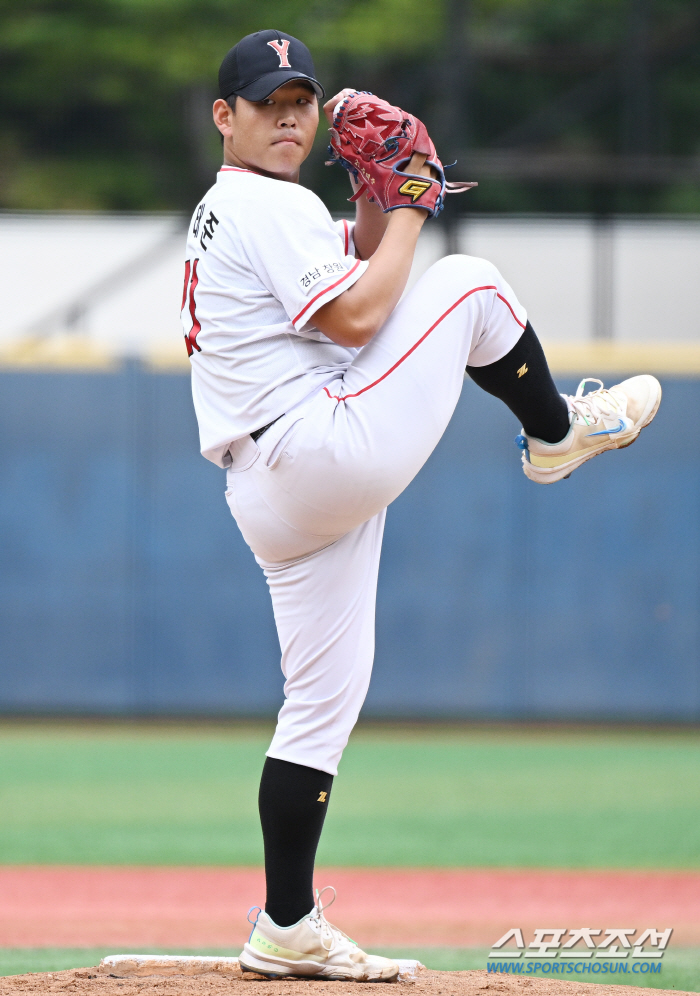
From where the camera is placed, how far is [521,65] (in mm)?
12664

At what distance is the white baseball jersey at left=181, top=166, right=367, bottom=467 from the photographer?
246 cm

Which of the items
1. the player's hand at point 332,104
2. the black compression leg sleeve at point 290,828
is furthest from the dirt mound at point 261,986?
the player's hand at point 332,104

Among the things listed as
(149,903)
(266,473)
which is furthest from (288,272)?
(149,903)

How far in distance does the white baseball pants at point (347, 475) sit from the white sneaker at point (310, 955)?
1.13 feet

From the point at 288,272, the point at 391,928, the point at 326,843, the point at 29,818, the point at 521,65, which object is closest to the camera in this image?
the point at 288,272

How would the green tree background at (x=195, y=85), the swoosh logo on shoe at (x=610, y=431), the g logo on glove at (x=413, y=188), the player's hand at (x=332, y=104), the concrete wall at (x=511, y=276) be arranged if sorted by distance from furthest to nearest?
the green tree background at (x=195, y=85), the concrete wall at (x=511, y=276), the swoosh logo on shoe at (x=610, y=431), the player's hand at (x=332, y=104), the g logo on glove at (x=413, y=188)

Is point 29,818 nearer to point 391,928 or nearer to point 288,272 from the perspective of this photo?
point 391,928

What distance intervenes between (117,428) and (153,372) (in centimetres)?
52

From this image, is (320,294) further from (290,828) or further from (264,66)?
(290,828)

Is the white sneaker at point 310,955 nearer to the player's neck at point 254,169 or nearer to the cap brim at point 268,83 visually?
the player's neck at point 254,169

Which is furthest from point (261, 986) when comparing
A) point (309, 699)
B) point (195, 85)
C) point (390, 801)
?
point (195, 85)

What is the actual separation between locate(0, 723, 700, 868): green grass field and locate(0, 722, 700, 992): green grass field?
0.04 ft

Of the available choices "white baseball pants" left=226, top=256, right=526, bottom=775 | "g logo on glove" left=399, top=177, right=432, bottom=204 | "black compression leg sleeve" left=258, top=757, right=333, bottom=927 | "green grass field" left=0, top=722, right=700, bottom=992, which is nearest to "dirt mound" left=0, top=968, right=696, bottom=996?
"black compression leg sleeve" left=258, top=757, right=333, bottom=927

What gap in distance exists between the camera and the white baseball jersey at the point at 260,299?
2.46m
